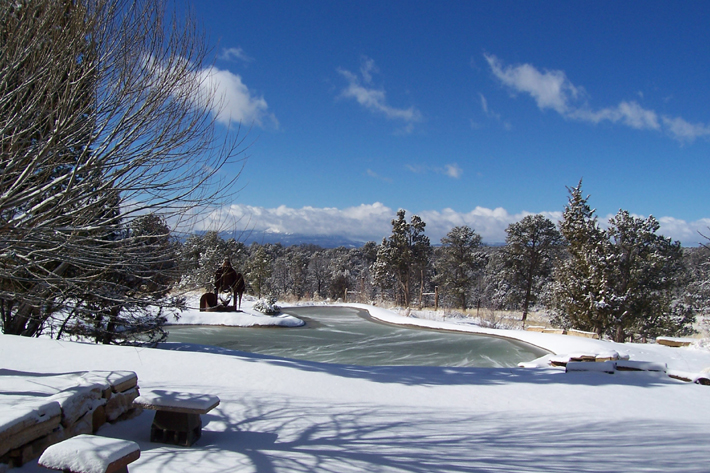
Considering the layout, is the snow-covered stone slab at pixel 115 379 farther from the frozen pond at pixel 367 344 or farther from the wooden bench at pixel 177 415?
the frozen pond at pixel 367 344

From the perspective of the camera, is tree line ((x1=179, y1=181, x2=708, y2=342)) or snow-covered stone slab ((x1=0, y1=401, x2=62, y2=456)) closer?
snow-covered stone slab ((x1=0, y1=401, x2=62, y2=456))

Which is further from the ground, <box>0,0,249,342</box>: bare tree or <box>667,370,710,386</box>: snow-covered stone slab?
<box>0,0,249,342</box>: bare tree

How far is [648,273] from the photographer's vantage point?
51.0 ft

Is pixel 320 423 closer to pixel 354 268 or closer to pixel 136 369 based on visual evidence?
pixel 136 369

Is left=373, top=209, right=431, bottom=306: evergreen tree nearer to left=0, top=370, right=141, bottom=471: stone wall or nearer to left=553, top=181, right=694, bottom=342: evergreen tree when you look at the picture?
left=553, top=181, right=694, bottom=342: evergreen tree

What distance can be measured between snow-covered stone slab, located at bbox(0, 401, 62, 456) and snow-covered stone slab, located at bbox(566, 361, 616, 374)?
6.23 m

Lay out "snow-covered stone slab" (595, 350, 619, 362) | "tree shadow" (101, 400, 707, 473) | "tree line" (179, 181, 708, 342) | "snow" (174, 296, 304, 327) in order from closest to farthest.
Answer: "tree shadow" (101, 400, 707, 473), "snow-covered stone slab" (595, 350, 619, 362), "tree line" (179, 181, 708, 342), "snow" (174, 296, 304, 327)

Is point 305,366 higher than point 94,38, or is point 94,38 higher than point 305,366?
point 94,38

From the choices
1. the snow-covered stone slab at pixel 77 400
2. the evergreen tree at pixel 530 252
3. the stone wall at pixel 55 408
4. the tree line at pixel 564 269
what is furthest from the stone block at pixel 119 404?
the evergreen tree at pixel 530 252

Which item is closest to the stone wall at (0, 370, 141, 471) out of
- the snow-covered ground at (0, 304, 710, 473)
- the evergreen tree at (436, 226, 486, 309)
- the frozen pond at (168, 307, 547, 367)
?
the snow-covered ground at (0, 304, 710, 473)

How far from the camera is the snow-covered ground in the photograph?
3029mm

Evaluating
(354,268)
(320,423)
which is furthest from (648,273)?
(354,268)

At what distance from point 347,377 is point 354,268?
38.6 metres

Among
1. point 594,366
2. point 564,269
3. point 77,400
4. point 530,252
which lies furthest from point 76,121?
point 530,252
